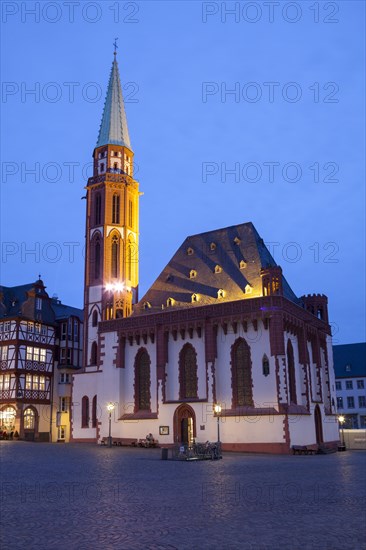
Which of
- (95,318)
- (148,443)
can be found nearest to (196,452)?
(148,443)

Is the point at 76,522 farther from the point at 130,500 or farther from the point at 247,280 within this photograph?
the point at 247,280

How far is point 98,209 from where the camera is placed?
6056 cm

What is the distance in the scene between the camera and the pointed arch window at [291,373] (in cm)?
4516

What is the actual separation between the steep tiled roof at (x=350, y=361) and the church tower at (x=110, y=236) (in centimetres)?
5113

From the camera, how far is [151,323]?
164 ft

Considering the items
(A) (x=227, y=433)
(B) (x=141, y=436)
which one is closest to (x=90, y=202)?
(B) (x=141, y=436)

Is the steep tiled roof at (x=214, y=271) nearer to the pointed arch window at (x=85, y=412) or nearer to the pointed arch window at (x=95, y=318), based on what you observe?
the pointed arch window at (x=95, y=318)

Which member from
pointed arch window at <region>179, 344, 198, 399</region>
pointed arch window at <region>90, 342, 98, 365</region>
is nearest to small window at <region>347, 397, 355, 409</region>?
pointed arch window at <region>90, 342, 98, 365</region>

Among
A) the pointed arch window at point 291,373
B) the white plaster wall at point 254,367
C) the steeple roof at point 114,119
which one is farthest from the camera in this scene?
the steeple roof at point 114,119

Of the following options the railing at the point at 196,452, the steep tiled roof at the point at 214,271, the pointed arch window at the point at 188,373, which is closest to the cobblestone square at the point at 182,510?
the railing at the point at 196,452

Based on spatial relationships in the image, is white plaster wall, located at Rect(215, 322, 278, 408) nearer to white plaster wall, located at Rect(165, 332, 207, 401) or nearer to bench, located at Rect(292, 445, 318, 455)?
white plaster wall, located at Rect(165, 332, 207, 401)

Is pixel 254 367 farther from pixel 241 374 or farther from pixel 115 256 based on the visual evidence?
pixel 115 256

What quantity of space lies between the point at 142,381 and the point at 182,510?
36995 millimetres

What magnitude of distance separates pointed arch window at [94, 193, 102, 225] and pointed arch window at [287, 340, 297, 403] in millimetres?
25263
